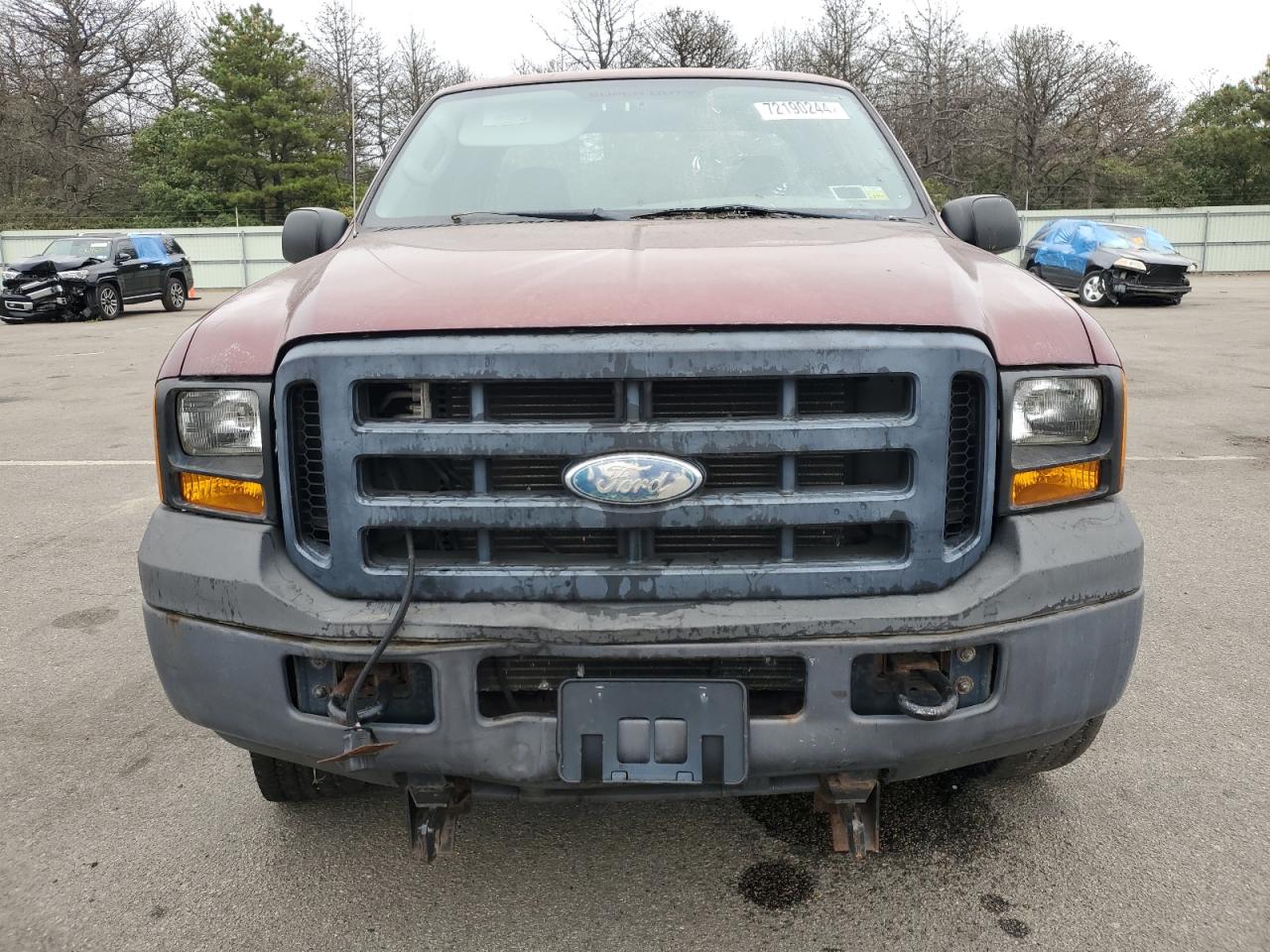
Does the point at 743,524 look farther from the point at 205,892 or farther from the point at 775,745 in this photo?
the point at 205,892

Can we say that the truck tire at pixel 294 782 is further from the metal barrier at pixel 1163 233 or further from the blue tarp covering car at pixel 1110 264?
the metal barrier at pixel 1163 233

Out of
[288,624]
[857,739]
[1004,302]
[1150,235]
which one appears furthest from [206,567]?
[1150,235]

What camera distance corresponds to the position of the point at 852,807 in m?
2.22

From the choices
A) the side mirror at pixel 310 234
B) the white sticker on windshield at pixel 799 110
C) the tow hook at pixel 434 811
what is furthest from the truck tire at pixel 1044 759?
the side mirror at pixel 310 234

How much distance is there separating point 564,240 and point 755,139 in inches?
45.6

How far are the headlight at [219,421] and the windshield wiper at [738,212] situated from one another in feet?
4.26

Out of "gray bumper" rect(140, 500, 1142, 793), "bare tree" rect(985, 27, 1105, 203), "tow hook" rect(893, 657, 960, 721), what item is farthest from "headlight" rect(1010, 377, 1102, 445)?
"bare tree" rect(985, 27, 1105, 203)

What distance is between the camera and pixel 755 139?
3.43 m

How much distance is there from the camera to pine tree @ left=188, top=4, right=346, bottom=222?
38594 millimetres

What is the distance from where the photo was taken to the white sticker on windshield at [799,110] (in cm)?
355

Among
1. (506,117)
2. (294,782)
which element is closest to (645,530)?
(294,782)

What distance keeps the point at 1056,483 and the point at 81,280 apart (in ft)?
72.4

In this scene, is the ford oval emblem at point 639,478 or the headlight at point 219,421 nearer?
the ford oval emblem at point 639,478

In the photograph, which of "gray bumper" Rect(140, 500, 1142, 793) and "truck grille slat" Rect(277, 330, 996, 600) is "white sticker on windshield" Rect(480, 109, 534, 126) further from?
"gray bumper" Rect(140, 500, 1142, 793)
